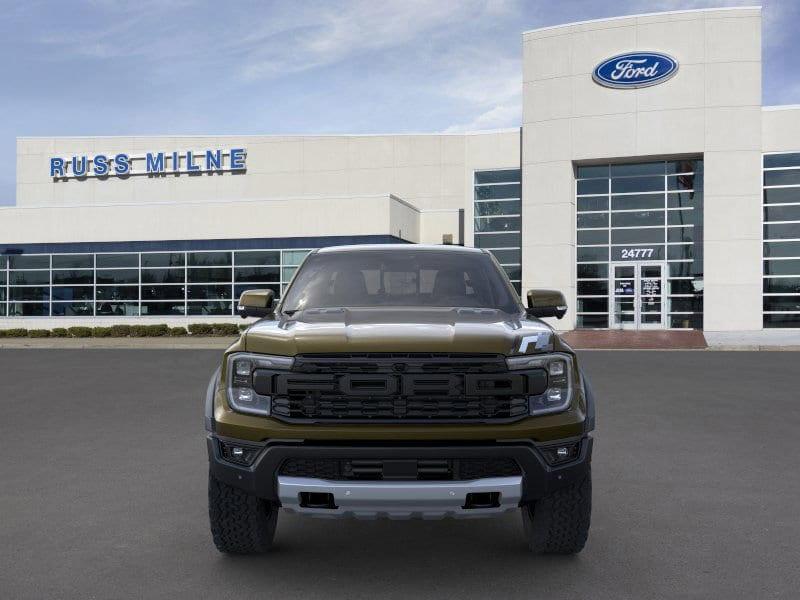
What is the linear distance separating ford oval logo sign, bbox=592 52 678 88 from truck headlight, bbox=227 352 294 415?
33339 mm

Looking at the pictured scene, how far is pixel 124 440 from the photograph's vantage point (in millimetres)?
9273

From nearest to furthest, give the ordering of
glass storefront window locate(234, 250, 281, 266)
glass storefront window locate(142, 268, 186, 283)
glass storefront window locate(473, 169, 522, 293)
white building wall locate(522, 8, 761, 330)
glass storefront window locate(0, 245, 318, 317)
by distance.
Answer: white building wall locate(522, 8, 761, 330) → glass storefront window locate(473, 169, 522, 293) → glass storefront window locate(234, 250, 281, 266) → glass storefront window locate(0, 245, 318, 317) → glass storefront window locate(142, 268, 186, 283)

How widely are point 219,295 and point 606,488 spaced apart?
117 ft

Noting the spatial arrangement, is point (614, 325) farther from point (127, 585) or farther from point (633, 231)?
point (127, 585)

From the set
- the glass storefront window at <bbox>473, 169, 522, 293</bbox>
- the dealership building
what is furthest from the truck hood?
the glass storefront window at <bbox>473, 169, 522, 293</bbox>

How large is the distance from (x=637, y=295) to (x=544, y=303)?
31728 mm

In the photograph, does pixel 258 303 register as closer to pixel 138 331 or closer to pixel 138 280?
pixel 138 331

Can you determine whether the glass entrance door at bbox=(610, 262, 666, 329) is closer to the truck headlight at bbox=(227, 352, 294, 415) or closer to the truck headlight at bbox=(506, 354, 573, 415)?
the truck headlight at bbox=(506, 354, 573, 415)

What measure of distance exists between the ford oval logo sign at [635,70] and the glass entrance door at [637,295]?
763 cm

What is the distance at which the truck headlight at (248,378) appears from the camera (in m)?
4.44

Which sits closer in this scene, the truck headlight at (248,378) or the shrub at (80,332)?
the truck headlight at (248,378)

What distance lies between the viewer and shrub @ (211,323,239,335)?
3531 centimetres

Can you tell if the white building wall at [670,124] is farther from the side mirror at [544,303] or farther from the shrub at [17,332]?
the side mirror at [544,303]

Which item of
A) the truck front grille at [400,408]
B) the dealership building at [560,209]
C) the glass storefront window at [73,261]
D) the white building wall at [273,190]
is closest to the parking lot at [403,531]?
the truck front grille at [400,408]
